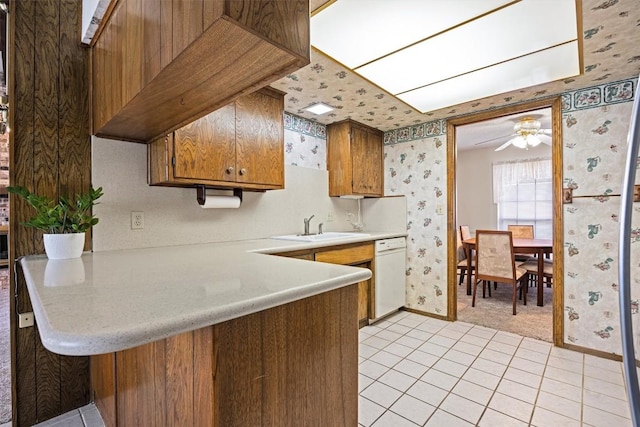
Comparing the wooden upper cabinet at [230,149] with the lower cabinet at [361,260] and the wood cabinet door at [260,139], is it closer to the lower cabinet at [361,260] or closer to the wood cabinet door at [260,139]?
the wood cabinet door at [260,139]

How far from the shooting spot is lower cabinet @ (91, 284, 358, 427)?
693 mm

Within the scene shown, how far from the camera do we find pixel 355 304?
3.45ft

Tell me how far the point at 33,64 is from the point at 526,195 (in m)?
6.13

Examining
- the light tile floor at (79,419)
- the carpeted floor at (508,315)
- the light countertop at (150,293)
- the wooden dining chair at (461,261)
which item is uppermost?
the light countertop at (150,293)

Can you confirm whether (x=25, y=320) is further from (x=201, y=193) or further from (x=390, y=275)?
(x=390, y=275)

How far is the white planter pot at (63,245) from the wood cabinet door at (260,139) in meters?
0.95

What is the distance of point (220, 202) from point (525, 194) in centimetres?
517

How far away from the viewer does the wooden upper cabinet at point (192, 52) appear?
0.74 metres

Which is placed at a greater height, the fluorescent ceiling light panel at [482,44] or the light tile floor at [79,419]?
the fluorescent ceiling light panel at [482,44]

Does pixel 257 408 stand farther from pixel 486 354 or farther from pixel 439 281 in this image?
pixel 439 281

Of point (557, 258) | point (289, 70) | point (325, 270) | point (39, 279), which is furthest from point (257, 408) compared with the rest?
point (557, 258)

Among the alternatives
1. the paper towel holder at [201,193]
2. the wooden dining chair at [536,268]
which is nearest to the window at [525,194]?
the wooden dining chair at [536,268]

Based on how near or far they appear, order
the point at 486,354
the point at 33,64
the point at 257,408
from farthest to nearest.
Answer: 1. the point at 486,354
2. the point at 33,64
3. the point at 257,408

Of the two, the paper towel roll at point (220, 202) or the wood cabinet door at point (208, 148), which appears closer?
the wood cabinet door at point (208, 148)
